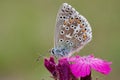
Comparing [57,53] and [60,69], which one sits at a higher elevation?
[57,53]

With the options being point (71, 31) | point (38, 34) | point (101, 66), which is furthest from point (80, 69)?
point (38, 34)

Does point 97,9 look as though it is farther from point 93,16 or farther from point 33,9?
point 33,9

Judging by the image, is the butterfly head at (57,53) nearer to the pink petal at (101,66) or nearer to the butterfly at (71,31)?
the butterfly at (71,31)

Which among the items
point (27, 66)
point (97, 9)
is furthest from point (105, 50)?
point (97, 9)

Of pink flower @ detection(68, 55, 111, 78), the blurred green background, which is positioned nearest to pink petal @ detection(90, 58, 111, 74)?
pink flower @ detection(68, 55, 111, 78)

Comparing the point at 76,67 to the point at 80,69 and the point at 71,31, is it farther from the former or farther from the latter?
the point at 71,31

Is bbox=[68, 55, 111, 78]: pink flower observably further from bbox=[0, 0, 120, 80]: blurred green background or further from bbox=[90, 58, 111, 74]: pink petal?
bbox=[0, 0, 120, 80]: blurred green background
